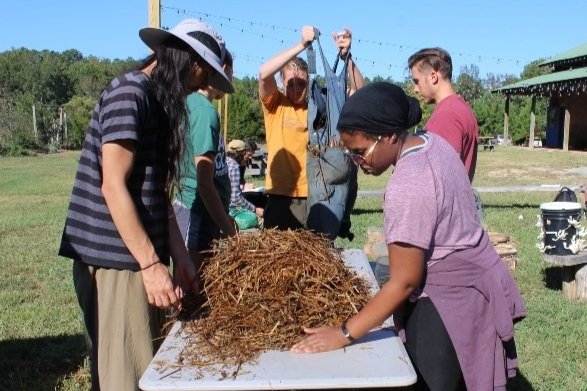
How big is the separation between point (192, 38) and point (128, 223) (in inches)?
27.2

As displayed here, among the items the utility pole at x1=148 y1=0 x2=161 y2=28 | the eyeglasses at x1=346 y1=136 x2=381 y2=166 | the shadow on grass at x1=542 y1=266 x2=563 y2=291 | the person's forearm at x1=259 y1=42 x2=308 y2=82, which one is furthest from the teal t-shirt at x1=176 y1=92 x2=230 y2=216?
the utility pole at x1=148 y1=0 x2=161 y2=28

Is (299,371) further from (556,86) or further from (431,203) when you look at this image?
(556,86)

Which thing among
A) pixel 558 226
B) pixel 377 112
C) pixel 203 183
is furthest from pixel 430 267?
pixel 558 226

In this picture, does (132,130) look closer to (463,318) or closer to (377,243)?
(463,318)

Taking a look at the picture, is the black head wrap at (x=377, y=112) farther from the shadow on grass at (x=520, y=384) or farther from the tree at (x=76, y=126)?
the tree at (x=76, y=126)

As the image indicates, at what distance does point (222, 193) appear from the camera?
3.89 metres

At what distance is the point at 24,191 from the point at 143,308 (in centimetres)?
1453

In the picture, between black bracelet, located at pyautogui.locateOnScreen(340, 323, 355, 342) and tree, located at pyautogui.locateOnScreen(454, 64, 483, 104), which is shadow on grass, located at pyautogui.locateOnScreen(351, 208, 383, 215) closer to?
black bracelet, located at pyautogui.locateOnScreen(340, 323, 355, 342)

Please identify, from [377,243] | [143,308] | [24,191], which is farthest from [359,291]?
[24,191]

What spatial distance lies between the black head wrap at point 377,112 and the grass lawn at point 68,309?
247cm

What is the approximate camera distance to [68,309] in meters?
5.54

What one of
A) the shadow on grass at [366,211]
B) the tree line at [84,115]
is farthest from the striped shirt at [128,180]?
the tree line at [84,115]

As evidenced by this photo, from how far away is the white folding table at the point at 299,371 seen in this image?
1.94 meters

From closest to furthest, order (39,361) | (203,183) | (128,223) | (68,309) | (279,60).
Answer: (128,223), (203,183), (279,60), (39,361), (68,309)
